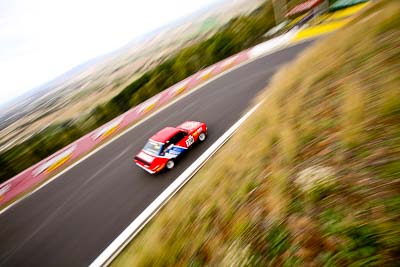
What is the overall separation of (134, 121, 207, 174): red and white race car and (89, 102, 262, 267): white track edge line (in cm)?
84

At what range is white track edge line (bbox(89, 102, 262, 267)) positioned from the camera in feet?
20.2

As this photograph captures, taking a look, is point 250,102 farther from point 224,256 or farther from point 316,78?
point 224,256

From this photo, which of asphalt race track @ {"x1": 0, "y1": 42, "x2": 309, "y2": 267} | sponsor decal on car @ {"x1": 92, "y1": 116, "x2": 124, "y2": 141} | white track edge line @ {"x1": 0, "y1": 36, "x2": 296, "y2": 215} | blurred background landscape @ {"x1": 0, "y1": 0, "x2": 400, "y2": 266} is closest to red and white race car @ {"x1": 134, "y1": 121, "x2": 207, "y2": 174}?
asphalt race track @ {"x1": 0, "y1": 42, "x2": 309, "y2": 267}

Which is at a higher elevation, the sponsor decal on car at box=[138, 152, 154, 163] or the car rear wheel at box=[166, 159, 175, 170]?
the sponsor decal on car at box=[138, 152, 154, 163]

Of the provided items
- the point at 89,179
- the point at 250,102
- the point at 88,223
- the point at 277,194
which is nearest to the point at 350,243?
the point at 277,194

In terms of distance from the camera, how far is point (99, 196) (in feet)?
30.3

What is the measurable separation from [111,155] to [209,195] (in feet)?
30.3

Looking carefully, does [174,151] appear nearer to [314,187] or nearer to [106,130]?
[314,187]

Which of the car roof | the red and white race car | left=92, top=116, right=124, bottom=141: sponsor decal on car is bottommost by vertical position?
left=92, top=116, right=124, bottom=141: sponsor decal on car

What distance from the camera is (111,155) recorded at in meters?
12.7

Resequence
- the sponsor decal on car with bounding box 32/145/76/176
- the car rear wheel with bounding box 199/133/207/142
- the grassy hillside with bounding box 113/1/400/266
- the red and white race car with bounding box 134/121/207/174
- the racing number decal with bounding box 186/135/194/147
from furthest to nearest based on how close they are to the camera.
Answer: the sponsor decal on car with bounding box 32/145/76/176, the car rear wheel with bounding box 199/133/207/142, the racing number decal with bounding box 186/135/194/147, the red and white race car with bounding box 134/121/207/174, the grassy hillside with bounding box 113/1/400/266

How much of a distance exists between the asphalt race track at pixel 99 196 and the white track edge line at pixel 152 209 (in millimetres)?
266

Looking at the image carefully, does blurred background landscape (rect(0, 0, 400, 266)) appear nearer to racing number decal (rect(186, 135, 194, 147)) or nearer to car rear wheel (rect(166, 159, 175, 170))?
car rear wheel (rect(166, 159, 175, 170))

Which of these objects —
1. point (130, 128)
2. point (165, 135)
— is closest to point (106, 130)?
point (130, 128)
